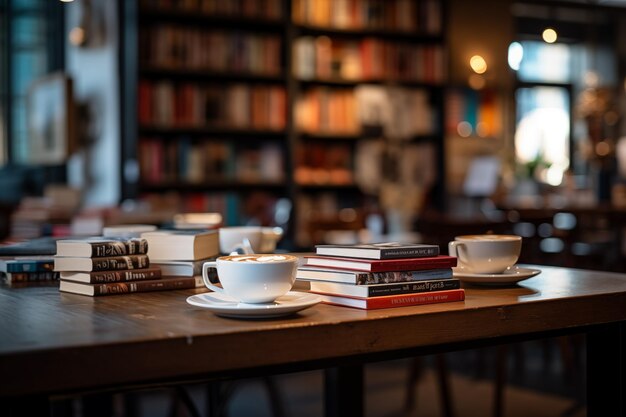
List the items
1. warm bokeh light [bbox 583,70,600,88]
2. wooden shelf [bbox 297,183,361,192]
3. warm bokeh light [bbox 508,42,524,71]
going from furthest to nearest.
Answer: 1. warm bokeh light [bbox 508,42,524,71]
2. warm bokeh light [bbox 583,70,600,88]
3. wooden shelf [bbox 297,183,361,192]

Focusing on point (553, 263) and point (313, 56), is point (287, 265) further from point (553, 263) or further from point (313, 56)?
point (313, 56)

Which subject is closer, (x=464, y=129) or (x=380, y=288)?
(x=380, y=288)

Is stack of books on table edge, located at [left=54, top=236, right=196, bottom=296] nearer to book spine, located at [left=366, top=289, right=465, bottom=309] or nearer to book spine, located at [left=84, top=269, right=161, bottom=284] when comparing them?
book spine, located at [left=84, top=269, right=161, bottom=284]

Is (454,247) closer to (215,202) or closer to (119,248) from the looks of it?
(119,248)

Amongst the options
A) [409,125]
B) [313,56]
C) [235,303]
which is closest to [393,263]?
[235,303]

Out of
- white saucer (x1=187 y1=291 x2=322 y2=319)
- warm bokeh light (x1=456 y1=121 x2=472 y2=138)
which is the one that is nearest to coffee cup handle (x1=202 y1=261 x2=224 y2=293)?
white saucer (x1=187 y1=291 x2=322 y2=319)

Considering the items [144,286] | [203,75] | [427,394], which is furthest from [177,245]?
[203,75]

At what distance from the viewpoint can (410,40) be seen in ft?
21.6

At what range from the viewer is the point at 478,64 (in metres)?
6.75

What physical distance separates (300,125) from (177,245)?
4.53 metres

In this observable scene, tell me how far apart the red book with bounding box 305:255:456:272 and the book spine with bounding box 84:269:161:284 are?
0.31m

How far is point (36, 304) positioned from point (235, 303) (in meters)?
0.34

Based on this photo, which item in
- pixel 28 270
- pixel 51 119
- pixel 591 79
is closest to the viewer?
pixel 28 270

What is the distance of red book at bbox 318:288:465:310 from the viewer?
44.6 inches
